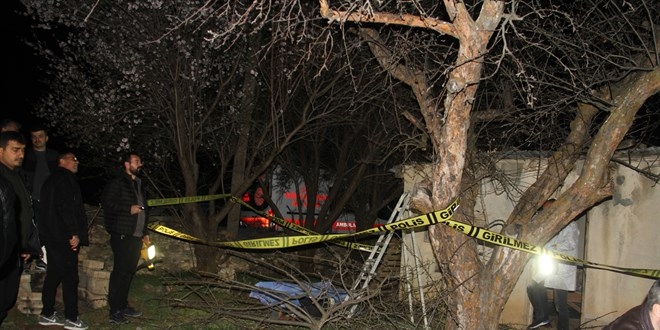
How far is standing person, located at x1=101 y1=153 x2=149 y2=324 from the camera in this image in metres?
6.55

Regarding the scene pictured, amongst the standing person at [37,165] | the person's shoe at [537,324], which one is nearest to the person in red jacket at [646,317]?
the person's shoe at [537,324]

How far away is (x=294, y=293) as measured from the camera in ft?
20.0

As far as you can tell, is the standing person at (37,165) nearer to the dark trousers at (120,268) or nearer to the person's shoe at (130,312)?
the dark trousers at (120,268)

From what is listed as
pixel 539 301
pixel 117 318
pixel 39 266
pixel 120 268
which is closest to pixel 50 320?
pixel 117 318

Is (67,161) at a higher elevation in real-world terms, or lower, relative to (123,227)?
higher

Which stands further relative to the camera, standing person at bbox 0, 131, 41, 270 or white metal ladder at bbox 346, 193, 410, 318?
white metal ladder at bbox 346, 193, 410, 318

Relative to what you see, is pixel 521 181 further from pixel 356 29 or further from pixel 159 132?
pixel 159 132

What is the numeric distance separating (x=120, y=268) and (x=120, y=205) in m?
0.71

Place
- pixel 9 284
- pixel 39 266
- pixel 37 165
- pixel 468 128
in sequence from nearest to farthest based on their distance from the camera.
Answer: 1. pixel 9 284
2. pixel 468 128
3. pixel 37 165
4. pixel 39 266

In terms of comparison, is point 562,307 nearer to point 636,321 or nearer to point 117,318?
point 636,321

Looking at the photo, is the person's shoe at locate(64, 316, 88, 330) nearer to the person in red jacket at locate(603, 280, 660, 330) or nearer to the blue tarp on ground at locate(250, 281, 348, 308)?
the blue tarp on ground at locate(250, 281, 348, 308)

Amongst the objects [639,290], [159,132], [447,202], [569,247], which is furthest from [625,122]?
[159,132]

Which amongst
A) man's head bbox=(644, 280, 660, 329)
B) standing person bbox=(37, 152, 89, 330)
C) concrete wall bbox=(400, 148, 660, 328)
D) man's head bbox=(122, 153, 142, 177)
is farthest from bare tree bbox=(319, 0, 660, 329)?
standing person bbox=(37, 152, 89, 330)

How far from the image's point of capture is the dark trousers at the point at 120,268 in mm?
6570
